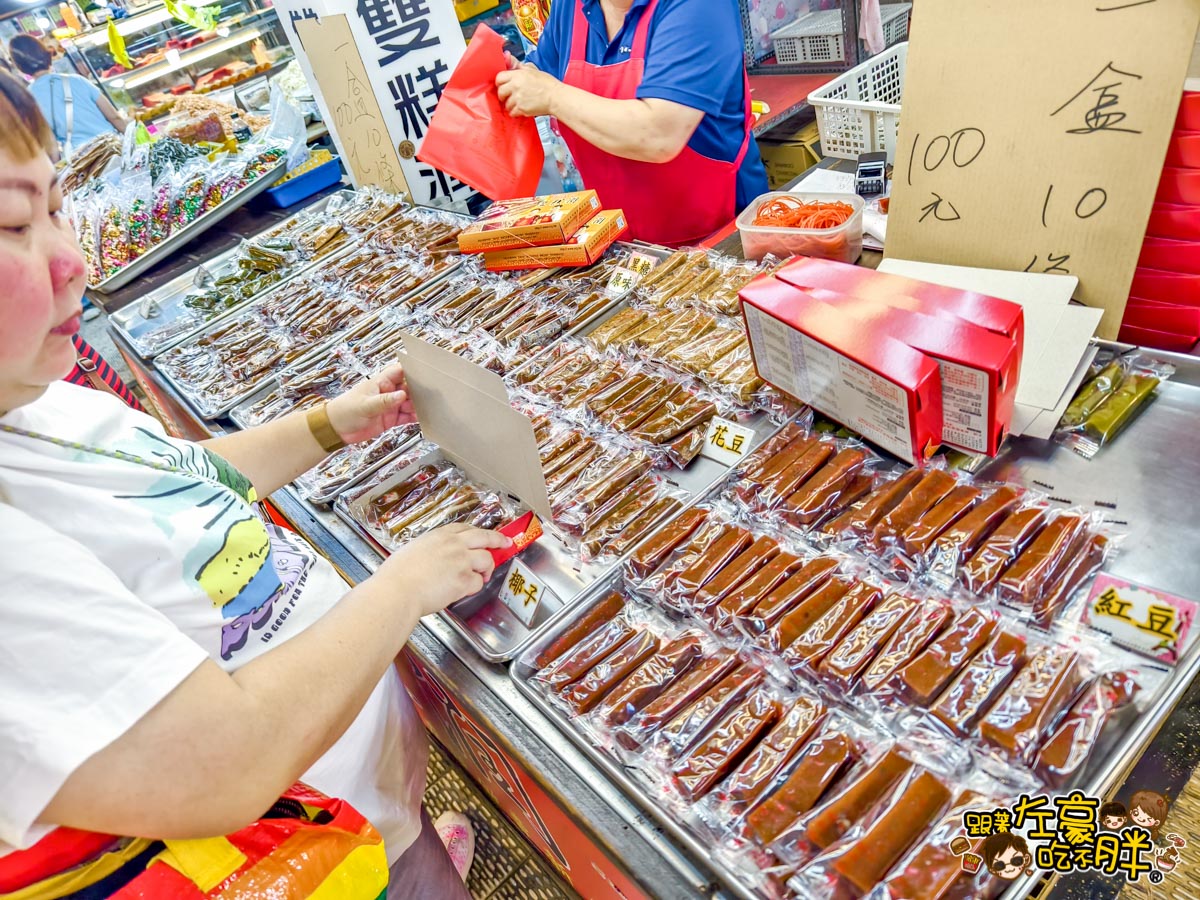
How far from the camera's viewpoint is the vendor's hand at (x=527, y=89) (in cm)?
270

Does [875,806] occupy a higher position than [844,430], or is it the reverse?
[844,430]

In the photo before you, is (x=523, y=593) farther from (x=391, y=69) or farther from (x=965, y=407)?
(x=391, y=69)

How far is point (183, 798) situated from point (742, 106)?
9.67 feet

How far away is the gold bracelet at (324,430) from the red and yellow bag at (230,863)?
93 cm

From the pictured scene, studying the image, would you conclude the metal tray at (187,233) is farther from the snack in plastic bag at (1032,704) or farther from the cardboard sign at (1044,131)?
the snack in plastic bag at (1032,704)

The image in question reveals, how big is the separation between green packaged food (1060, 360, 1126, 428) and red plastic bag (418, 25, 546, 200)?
2.13 meters

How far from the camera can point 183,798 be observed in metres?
0.98

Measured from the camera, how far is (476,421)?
5.26ft

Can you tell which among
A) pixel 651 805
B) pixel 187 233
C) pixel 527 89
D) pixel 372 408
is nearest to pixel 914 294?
pixel 651 805

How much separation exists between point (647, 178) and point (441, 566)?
214 centimetres

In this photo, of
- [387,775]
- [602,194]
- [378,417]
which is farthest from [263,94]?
[387,775]

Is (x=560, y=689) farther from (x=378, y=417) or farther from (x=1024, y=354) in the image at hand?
(x=1024, y=354)

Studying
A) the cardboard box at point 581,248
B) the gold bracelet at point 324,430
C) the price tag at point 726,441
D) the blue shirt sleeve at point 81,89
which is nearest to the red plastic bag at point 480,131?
the cardboard box at point 581,248

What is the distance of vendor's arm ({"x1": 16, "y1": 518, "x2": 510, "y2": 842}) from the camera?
0.90 m
